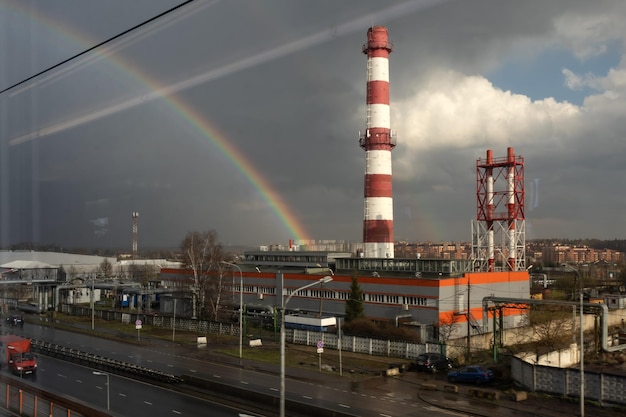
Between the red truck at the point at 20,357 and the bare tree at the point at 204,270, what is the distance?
63.7 ft

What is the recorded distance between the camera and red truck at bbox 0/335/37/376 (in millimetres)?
16112

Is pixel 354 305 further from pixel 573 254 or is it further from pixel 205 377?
pixel 573 254

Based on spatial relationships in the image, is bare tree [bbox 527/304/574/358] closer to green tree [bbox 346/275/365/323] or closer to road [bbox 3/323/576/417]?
road [bbox 3/323/576/417]

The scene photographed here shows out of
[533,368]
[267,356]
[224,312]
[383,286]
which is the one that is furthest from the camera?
[224,312]

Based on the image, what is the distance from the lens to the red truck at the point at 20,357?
52.9 feet

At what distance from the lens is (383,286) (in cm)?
3141

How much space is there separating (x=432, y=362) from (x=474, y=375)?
2681mm

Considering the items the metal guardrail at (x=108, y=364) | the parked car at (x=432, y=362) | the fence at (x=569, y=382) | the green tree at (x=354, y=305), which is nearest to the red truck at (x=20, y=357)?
the metal guardrail at (x=108, y=364)

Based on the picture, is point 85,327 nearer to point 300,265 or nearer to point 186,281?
point 186,281

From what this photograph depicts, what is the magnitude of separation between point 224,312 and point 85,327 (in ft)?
29.9

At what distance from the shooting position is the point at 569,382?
17.0 metres

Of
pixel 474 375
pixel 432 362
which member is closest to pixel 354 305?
pixel 432 362

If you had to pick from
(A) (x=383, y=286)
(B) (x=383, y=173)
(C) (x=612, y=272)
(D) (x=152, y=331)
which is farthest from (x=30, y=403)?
(C) (x=612, y=272)

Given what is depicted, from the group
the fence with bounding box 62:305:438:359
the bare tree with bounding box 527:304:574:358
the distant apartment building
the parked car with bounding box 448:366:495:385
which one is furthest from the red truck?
the distant apartment building
